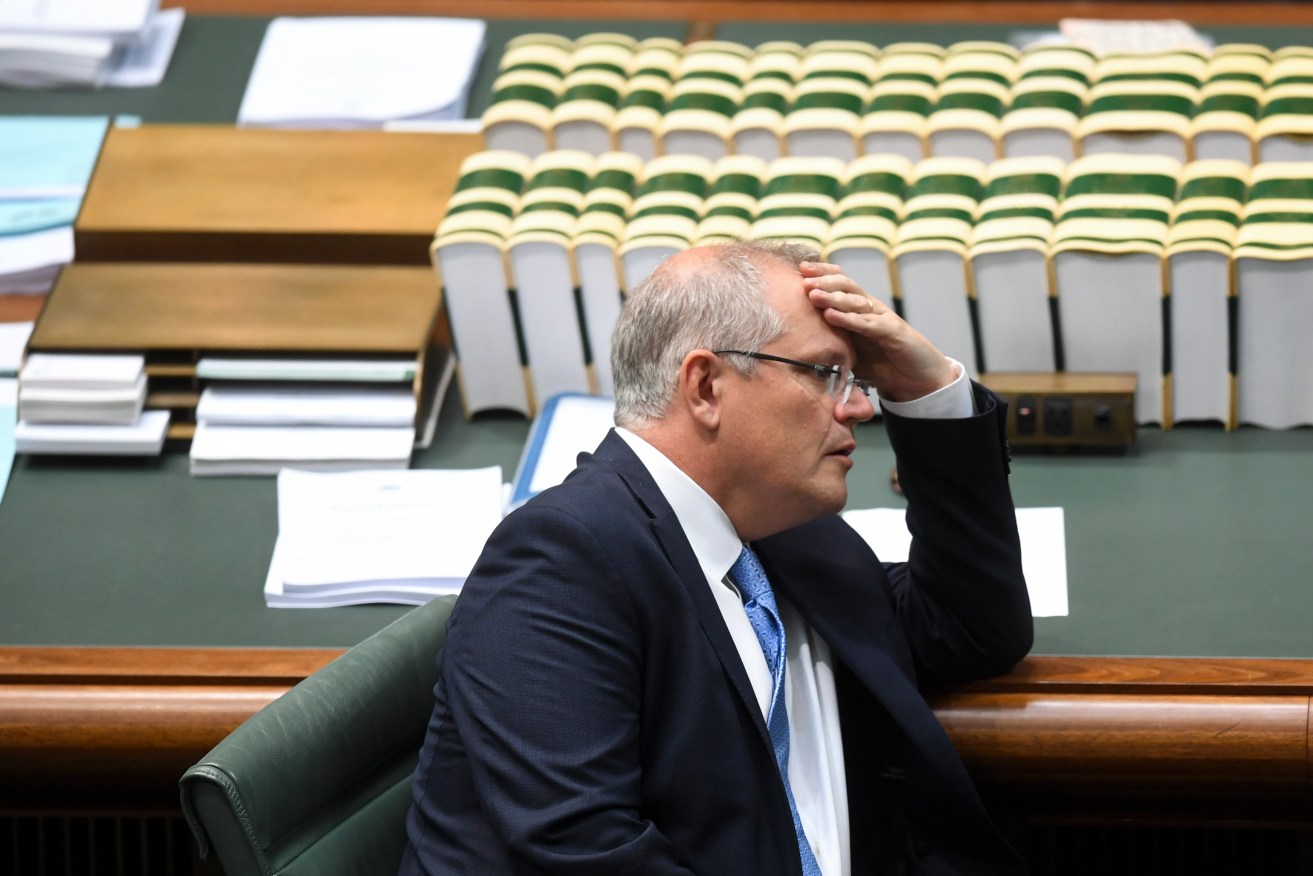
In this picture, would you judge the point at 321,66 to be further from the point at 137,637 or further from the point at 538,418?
the point at 137,637

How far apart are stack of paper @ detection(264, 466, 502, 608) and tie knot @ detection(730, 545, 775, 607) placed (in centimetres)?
42

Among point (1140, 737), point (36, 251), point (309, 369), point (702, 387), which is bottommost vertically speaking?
point (1140, 737)

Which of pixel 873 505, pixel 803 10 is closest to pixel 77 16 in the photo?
pixel 803 10

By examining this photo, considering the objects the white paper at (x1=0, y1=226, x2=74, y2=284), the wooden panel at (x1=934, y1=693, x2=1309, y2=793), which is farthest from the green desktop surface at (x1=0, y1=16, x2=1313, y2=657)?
the white paper at (x1=0, y1=226, x2=74, y2=284)

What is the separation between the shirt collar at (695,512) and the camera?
1.62 metres

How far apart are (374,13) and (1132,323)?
159 cm

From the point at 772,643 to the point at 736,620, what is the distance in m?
0.05

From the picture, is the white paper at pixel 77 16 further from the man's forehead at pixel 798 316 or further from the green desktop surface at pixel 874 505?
the man's forehead at pixel 798 316

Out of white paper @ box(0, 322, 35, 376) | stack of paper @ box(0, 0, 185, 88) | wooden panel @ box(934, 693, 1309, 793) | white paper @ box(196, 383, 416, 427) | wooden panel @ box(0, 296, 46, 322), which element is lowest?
wooden panel @ box(934, 693, 1309, 793)

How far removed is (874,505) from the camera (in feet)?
7.03

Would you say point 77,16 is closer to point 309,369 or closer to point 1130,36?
point 309,369

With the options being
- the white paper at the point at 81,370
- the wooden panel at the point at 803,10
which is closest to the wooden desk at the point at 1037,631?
the white paper at the point at 81,370

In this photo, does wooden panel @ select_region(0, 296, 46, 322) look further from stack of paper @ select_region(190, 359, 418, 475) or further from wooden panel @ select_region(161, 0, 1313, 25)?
wooden panel @ select_region(161, 0, 1313, 25)

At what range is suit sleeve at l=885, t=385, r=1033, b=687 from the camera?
175cm
